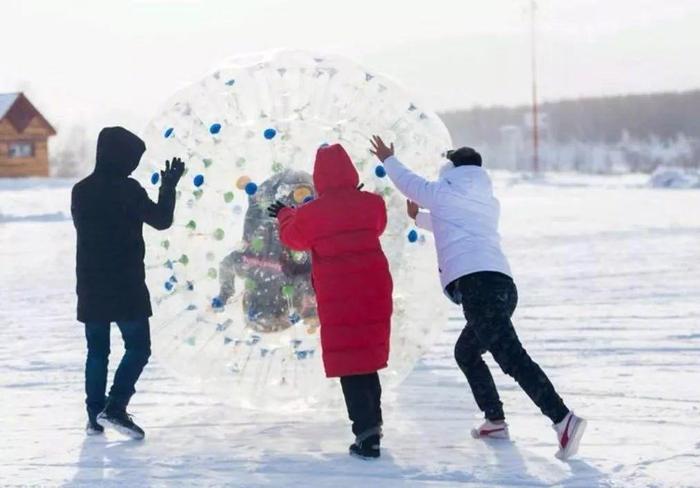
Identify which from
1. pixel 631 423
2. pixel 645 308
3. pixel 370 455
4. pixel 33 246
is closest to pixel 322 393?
pixel 370 455

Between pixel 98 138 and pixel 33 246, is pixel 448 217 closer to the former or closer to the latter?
pixel 98 138

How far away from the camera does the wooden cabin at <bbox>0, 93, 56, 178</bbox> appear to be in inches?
1582

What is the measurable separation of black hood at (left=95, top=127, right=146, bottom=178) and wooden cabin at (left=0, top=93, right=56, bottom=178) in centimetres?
3685

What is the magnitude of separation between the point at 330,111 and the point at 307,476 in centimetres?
170

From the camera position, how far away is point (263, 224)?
488cm

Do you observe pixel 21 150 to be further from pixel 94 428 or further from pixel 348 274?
pixel 348 274

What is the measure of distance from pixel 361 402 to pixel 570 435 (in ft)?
2.95

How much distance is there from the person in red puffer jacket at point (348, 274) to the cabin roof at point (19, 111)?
1499 inches

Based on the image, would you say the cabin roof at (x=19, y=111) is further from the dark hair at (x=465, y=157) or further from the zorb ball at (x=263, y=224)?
the dark hair at (x=465, y=157)

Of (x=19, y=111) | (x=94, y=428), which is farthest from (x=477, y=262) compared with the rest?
(x=19, y=111)

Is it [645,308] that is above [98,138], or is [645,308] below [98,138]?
below

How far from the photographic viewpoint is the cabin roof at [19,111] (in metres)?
40.4

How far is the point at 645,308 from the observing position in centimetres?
852

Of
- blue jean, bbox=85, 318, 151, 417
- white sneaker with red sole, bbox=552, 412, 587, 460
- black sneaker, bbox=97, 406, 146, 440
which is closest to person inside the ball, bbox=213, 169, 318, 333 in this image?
blue jean, bbox=85, 318, 151, 417
